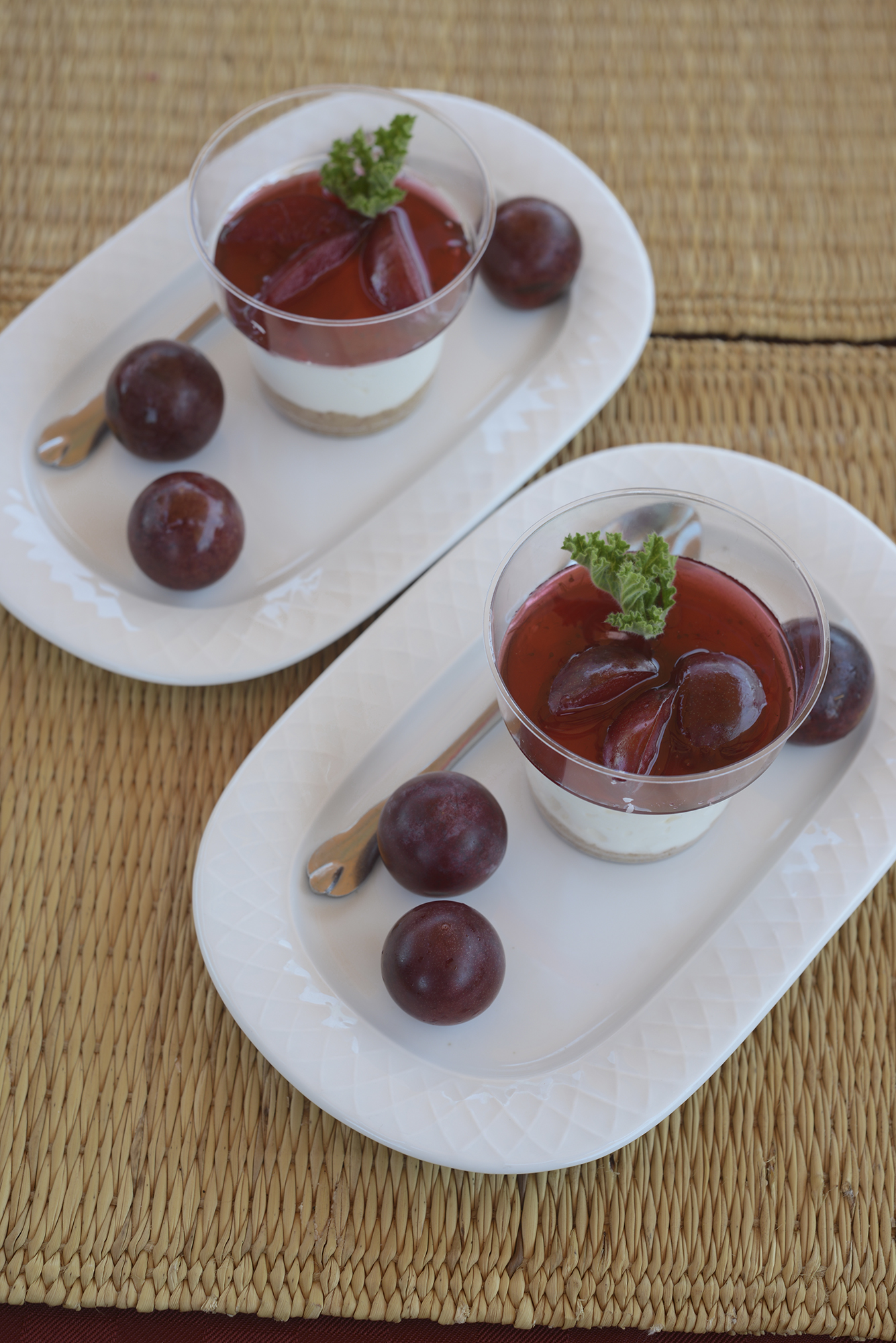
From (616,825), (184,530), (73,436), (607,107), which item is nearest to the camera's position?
(616,825)

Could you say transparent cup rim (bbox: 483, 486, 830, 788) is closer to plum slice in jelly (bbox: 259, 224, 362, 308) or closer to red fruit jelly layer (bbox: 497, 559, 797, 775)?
A: red fruit jelly layer (bbox: 497, 559, 797, 775)

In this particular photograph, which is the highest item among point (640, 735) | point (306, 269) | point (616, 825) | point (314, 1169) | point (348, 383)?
point (306, 269)

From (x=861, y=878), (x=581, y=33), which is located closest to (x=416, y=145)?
(x=581, y=33)

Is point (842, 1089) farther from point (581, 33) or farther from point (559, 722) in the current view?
point (581, 33)

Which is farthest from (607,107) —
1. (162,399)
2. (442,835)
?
(442,835)

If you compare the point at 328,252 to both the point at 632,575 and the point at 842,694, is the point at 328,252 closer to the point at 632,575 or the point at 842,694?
the point at 632,575

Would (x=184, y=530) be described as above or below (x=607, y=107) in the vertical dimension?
below

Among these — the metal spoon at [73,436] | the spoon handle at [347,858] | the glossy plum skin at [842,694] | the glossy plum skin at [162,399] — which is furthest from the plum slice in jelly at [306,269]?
the glossy plum skin at [842,694]
